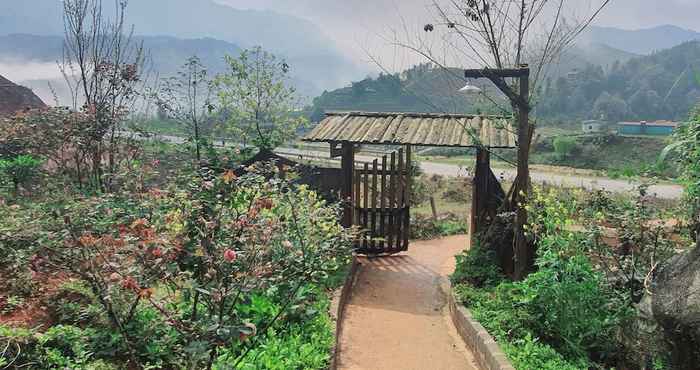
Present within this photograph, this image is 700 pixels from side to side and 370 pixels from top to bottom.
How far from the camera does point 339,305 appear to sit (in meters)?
6.18

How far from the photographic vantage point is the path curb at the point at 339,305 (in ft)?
16.5

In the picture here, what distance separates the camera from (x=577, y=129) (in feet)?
235

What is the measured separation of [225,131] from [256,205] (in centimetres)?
1065

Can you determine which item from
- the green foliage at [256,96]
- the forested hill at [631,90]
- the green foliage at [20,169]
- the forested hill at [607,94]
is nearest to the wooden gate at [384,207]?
the green foliage at [256,96]

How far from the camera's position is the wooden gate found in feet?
29.3

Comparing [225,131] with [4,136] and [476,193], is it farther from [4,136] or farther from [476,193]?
[476,193]

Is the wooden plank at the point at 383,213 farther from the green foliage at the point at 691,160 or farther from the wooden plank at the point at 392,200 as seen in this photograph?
the green foliage at the point at 691,160

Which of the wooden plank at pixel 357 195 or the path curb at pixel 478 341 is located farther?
the wooden plank at pixel 357 195

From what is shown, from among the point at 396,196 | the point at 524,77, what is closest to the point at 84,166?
the point at 396,196

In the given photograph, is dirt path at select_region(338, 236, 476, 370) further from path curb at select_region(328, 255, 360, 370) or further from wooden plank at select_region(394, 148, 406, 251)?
wooden plank at select_region(394, 148, 406, 251)

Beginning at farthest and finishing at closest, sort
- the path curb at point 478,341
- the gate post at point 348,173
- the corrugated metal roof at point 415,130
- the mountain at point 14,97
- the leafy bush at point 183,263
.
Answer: the mountain at point 14,97 < the gate post at point 348,173 < the corrugated metal roof at point 415,130 < the path curb at point 478,341 < the leafy bush at point 183,263

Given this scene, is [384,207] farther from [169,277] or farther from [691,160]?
[169,277]

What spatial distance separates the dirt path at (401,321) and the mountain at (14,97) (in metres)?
15.6

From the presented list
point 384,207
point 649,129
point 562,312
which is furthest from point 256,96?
point 649,129
